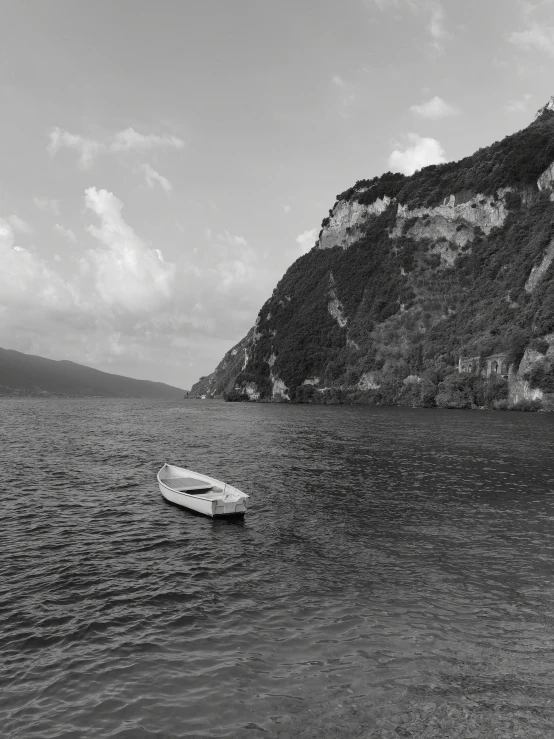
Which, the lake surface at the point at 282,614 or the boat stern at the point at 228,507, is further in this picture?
the boat stern at the point at 228,507

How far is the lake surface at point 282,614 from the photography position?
9.91 metres

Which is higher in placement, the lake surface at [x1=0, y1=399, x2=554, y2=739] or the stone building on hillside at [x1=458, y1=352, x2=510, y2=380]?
the stone building on hillside at [x1=458, y1=352, x2=510, y2=380]

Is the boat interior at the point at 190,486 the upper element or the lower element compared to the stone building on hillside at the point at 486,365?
lower

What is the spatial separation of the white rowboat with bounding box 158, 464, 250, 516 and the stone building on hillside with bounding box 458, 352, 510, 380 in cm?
11351

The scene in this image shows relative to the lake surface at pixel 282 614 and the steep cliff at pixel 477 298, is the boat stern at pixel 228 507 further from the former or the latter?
the steep cliff at pixel 477 298

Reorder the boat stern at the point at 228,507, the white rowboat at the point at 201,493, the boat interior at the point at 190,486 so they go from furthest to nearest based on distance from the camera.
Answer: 1. the boat interior at the point at 190,486
2. the white rowboat at the point at 201,493
3. the boat stern at the point at 228,507

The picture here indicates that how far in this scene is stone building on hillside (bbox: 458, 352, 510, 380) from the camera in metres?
126

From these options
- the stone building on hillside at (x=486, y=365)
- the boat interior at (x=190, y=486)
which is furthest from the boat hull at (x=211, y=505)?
the stone building on hillside at (x=486, y=365)

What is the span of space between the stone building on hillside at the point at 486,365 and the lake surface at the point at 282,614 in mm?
101763

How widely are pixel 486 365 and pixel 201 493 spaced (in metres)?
121

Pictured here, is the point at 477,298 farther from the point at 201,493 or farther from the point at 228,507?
the point at 228,507

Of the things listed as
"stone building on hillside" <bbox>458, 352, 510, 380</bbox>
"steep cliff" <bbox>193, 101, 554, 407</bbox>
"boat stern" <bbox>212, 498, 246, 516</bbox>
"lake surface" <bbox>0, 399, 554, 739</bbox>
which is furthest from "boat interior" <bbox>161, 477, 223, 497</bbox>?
"stone building on hillside" <bbox>458, 352, 510, 380</bbox>

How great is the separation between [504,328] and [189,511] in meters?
134

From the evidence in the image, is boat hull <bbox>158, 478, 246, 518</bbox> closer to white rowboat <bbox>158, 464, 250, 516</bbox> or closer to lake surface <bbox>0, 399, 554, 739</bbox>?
white rowboat <bbox>158, 464, 250, 516</bbox>
